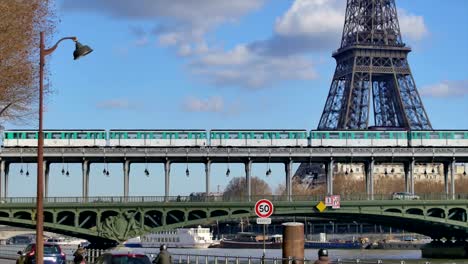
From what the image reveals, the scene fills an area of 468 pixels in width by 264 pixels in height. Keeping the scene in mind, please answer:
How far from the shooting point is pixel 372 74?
164000 mm

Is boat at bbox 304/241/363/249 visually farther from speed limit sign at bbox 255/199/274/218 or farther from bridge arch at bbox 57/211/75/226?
speed limit sign at bbox 255/199/274/218

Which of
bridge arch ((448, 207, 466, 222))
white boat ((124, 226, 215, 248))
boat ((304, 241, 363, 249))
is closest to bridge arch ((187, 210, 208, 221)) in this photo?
bridge arch ((448, 207, 466, 222))

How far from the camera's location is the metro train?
113 meters

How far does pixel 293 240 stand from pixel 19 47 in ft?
50.5

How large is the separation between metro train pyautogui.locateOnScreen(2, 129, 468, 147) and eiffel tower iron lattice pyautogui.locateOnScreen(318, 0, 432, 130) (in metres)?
37.3

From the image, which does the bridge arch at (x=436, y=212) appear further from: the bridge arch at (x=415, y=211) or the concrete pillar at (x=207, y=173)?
the concrete pillar at (x=207, y=173)

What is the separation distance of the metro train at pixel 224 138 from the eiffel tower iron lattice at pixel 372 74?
37309 mm

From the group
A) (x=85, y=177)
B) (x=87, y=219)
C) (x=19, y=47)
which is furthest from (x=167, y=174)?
(x=19, y=47)

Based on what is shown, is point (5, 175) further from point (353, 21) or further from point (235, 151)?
point (353, 21)

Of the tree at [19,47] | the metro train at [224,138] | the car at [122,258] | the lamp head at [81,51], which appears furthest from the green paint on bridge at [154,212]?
the car at [122,258]

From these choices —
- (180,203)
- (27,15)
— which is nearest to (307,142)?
(180,203)

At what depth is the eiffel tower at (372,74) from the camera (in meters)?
162

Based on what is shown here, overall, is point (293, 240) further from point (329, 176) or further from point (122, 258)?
point (329, 176)

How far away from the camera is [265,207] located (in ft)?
128
